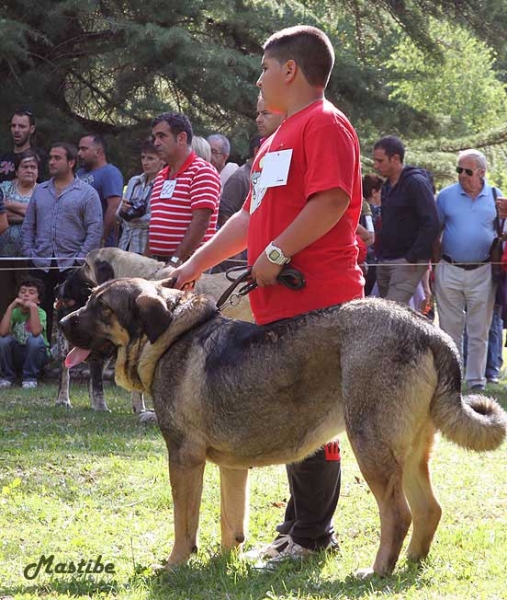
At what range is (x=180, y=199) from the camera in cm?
827

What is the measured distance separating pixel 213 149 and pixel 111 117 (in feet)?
8.28

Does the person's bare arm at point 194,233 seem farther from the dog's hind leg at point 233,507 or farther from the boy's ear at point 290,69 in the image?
the boy's ear at point 290,69

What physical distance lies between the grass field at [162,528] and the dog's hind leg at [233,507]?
0.11 meters

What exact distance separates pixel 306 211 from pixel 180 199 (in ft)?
14.0

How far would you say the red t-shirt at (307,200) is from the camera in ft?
13.5

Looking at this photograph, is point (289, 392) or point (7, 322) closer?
point (289, 392)

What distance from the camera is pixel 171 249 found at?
8.49 metres

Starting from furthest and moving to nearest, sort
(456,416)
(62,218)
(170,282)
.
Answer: (62,218), (170,282), (456,416)

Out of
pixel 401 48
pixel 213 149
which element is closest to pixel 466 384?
pixel 213 149

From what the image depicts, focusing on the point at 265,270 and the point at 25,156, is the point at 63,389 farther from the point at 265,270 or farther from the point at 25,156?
the point at 265,270

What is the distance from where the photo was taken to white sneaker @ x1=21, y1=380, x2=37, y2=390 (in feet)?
34.7

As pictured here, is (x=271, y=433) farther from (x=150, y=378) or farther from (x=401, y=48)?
(x=401, y=48)

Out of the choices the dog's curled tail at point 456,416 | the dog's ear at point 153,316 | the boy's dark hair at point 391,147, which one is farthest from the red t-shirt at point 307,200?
the boy's dark hair at point 391,147

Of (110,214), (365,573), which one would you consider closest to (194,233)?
(110,214)
